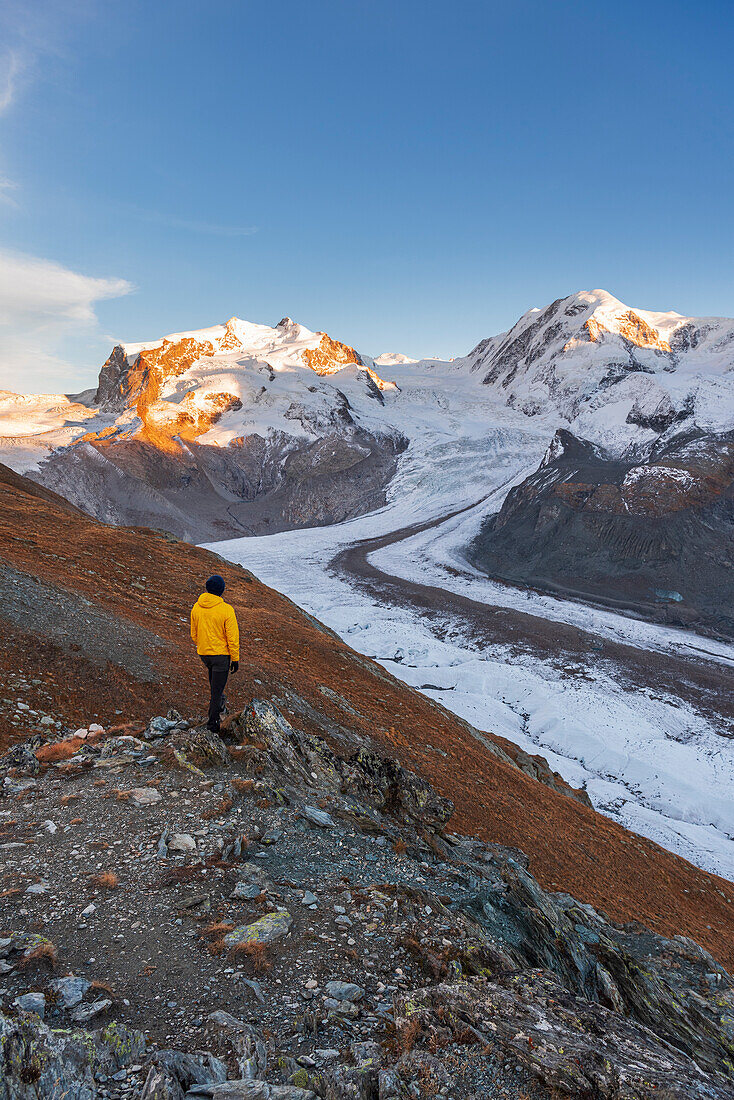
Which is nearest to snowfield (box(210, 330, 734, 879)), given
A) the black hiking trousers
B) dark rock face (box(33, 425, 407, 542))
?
dark rock face (box(33, 425, 407, 542))

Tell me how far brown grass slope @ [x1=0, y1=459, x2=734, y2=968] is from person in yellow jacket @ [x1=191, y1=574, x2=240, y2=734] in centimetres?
361

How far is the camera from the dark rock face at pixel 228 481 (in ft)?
336

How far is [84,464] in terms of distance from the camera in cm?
10619

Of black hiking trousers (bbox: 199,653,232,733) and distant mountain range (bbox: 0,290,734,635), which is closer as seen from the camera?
black hiking trousers (bbox: 199,653,232,733)

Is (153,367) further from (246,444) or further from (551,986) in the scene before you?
(551,986)

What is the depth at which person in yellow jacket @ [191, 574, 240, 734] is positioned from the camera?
8320mm

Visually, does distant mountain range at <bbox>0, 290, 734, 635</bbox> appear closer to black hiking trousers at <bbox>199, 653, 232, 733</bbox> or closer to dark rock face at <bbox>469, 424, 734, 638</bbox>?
dark rock face at <bbox>469, 424, 734, 638</bbox>

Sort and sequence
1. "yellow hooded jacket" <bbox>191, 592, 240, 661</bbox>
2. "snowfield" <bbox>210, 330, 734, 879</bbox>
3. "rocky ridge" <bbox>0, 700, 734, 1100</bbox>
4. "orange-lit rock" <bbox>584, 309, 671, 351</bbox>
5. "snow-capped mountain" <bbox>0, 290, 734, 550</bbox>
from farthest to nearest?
"orange-lit rock" <bbox>584, 309, 671, 351</bbox> → "snow-capped mountain" <bbox>0, 290, 734, 550</bbox> → "snowfield" <bbox>210, 330, 734, 879</bbox> → "yellow hooded jacket" <bbox>191, 592, 240, 661</bbox> → "rocky ridge" <bbox>0, 700, 734, 1100</bbox>

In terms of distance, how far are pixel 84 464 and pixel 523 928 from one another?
378ft

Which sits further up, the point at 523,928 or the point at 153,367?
the point at 153,367

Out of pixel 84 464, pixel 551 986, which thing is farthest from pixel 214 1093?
pixel 84 464

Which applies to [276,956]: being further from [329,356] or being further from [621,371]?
[329,356]

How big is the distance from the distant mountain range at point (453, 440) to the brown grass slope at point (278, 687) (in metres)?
44.4

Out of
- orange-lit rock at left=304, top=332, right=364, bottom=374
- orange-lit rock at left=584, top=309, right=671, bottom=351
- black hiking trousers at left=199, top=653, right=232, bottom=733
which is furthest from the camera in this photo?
orange-lit rock at left=304, top=332, right=364, bottom=374
